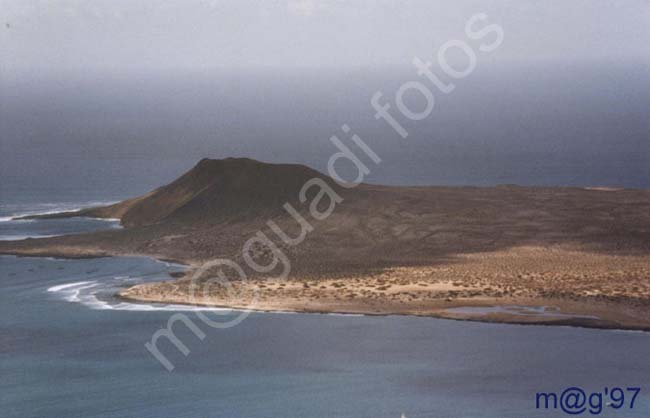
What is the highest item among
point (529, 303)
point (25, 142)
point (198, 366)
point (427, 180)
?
point (25, 142)

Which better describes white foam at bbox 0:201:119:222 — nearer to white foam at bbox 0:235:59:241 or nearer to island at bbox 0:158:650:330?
island at bbox 0:158:650:330

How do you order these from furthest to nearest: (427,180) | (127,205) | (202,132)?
(202,132) < (427,180) < (127,205)

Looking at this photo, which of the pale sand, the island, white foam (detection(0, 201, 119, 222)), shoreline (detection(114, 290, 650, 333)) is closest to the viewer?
shoreline (detection(114, 290, 650, 333))

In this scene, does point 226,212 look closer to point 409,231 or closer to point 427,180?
point 409,231

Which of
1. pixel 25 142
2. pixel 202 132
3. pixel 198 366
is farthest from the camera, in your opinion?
pixel 202 132

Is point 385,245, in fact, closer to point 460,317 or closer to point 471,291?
point 471,291

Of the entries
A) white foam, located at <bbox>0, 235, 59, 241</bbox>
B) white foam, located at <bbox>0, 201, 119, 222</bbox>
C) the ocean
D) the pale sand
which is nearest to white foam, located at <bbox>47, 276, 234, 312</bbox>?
the ocean

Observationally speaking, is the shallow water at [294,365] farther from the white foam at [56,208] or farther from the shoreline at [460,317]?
the white foam at [56,208]

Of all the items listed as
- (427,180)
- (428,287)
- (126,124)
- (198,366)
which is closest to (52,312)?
(198,366)

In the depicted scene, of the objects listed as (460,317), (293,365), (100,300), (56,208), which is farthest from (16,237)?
(293,365)
